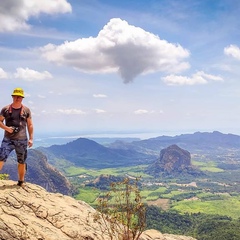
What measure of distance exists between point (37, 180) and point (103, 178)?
44.4 meters

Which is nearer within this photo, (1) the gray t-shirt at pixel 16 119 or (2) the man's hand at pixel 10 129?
(2) the man's hand at pixel 10 129

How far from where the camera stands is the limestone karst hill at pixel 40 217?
860 cm

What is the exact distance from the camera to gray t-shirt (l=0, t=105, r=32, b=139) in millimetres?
10047

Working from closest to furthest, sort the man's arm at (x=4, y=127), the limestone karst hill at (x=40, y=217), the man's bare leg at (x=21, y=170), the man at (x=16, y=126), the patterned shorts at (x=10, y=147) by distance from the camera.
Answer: the limestone karst hill at (x=40, y=217), the man's arm at (x=4, y=127), the man at (x=16, y=126), the patterned shorts at (x=10, y=147), the man's bare leg at (x=21, y=170)

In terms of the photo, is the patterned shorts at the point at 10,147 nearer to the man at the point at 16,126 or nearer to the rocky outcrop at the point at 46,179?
the man at the point at 16,126

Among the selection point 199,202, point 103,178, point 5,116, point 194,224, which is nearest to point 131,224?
point 5,116

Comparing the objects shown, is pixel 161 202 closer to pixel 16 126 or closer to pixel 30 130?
pixel 30 130

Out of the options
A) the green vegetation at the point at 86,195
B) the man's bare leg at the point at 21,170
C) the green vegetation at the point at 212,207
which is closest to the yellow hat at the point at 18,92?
the man's bare leg at the point at 21,170

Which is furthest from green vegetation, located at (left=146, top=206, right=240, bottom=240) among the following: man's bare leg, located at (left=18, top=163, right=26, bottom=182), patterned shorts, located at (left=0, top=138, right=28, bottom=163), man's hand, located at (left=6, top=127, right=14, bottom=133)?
man's hand, located at (left=6, top=127, right=14, bottom=133)

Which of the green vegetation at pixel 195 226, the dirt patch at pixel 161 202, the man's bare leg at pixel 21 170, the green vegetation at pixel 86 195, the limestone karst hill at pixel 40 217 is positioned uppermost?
the man's bare leg at pixel 21 170

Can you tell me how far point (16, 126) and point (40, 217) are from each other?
3171 millimetres

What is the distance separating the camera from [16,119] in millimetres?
10125

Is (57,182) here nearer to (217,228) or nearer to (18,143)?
(217,228)

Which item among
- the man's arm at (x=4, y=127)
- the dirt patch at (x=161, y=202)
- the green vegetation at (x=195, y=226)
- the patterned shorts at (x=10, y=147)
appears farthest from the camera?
the dirt patch at (x=161, y=202)
